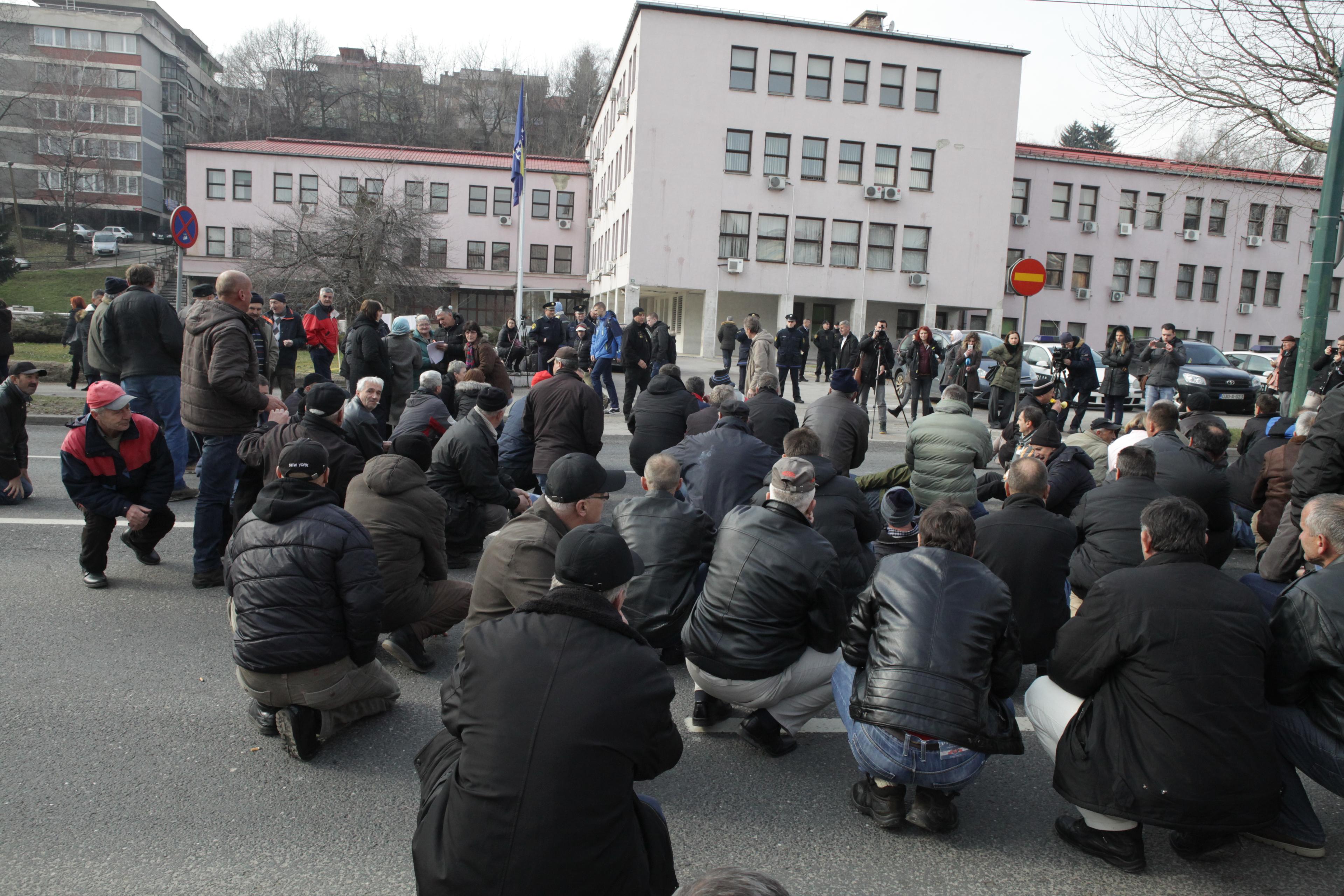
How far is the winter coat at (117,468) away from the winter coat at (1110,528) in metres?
6.04

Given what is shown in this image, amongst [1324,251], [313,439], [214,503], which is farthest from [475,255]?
[313,439]

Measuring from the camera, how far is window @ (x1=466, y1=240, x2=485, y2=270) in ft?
167

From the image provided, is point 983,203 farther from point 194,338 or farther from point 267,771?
point 267,771

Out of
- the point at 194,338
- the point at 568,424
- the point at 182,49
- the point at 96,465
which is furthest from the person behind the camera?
the point at 182,49

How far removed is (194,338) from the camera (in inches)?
261

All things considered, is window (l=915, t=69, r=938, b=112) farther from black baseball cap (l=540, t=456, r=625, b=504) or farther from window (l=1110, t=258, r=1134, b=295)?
black baseball cap (l=540, t=456, r=625, b=504)

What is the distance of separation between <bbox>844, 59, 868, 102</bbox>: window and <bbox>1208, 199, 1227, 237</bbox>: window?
18921 mm

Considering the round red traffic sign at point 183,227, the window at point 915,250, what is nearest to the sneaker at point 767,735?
the round red traffic sign at point 183,227

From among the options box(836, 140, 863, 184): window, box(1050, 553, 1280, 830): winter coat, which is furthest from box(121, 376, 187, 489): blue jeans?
box(836, 140, 863, 184): window

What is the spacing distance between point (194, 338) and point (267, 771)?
3.92 m

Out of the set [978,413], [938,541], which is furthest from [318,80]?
[938,541]

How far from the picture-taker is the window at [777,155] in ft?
111

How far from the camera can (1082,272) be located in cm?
4066

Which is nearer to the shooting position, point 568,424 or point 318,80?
point 568,424
